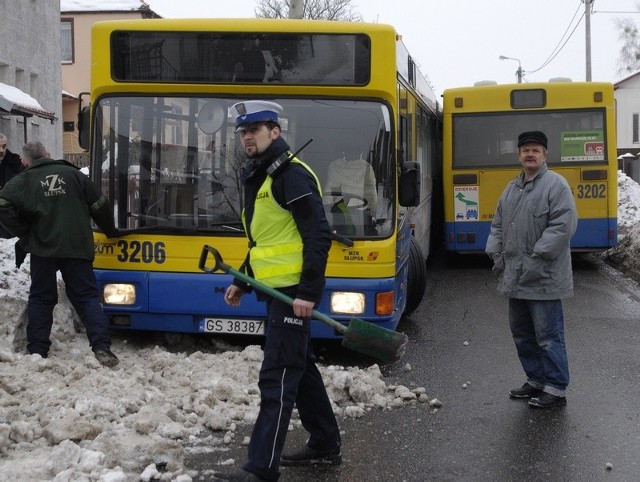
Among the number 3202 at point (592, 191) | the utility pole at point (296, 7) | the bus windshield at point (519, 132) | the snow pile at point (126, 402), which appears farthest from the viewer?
the utility pole at point (296, 7)

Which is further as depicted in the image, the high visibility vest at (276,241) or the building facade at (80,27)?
the building facade at (80,27)

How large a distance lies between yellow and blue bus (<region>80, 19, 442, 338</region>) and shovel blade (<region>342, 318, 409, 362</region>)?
2.04 meters

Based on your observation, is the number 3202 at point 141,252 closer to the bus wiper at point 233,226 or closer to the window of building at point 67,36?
the bus wiper at point 233,226

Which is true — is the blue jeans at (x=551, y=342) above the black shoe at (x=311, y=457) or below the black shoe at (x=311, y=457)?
above

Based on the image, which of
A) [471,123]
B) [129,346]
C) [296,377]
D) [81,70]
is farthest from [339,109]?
[81,70]

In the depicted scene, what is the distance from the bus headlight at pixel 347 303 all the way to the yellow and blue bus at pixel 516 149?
24.1 feet

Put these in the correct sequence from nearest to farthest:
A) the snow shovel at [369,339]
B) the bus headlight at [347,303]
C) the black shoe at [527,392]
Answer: the snow shovel at [369,339], the black shoe at [527,392], the bus headlight at [347,303]

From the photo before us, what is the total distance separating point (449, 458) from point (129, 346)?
11.6 feet

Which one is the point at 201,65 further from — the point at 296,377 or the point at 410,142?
the point at 296,377

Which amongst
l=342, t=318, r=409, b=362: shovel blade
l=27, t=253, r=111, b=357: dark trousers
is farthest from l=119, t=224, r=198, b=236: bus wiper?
l=342, t=318, r=409, b=362: shovel blade

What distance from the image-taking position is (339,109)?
7422 millimetres

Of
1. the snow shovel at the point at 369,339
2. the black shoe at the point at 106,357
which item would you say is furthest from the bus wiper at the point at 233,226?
the snow shovel at the point at 369,339

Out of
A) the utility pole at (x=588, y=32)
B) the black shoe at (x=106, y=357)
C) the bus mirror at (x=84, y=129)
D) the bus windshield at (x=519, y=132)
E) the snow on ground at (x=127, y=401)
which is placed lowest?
the snow on ground at (x=127, y=401)

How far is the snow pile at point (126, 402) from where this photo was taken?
495 centimetres
